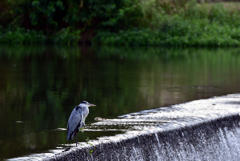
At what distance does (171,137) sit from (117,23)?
23113mm

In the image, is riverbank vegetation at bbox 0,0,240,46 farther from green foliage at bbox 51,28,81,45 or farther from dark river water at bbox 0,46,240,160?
dark river water at bbox 0,46,240,160

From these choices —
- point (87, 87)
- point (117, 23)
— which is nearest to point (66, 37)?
point (117, 23)

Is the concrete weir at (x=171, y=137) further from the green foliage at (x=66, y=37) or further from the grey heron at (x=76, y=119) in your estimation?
the green foliage at (x=66, y=37)

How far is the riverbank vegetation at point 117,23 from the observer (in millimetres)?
27516

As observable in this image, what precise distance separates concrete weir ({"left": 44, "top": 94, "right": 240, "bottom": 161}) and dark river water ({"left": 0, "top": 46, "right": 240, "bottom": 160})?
14.9 inches

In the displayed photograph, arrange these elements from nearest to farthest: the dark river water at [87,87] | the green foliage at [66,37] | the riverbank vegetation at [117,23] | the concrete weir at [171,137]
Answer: the concrete weir at [171,137] → the dark river water at [87,87] → the riverbank vegetation at [117,23] → the green foliage at [66,37]

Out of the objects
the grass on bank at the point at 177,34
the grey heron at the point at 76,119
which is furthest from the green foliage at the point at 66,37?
the grey heron at the point at 76,119

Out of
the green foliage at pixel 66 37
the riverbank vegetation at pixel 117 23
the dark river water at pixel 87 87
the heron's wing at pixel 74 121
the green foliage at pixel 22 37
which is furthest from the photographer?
the green foliage at pixel 66 37

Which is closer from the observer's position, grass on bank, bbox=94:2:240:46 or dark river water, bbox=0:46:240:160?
dark river water, bbox=0:46:240:160

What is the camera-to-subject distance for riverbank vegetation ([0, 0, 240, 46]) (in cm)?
2752

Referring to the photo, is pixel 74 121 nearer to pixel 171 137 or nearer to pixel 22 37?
pixel 171 137

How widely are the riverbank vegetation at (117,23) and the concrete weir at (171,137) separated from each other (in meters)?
19.8

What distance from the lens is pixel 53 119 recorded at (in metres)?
8.14

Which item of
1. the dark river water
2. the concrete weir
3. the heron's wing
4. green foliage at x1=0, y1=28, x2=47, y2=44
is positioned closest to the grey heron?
the heron's wing
